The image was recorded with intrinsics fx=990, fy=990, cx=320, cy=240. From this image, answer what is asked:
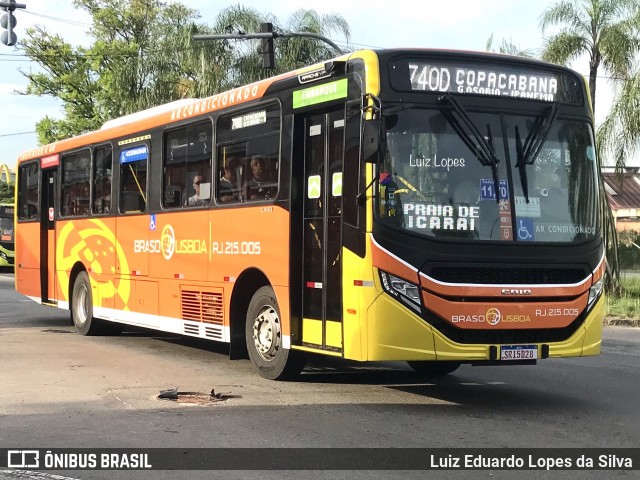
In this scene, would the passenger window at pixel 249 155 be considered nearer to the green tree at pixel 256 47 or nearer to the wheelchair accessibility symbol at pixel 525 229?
the wheelchair accessibility symbol at pixel 525 229

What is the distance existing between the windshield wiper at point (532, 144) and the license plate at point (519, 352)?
4.50 ft

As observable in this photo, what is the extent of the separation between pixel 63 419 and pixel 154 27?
29.8 meters

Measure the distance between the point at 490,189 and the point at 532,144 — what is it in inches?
26.0

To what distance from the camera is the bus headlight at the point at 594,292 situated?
9.59 metres

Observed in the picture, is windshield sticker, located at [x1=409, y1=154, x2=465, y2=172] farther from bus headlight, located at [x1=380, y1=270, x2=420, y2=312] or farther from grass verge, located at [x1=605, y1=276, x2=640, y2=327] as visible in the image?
grass verge, located at [x1=605, y1=276, x2=640, y2=327]

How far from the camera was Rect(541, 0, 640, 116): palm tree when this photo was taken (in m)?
24.2

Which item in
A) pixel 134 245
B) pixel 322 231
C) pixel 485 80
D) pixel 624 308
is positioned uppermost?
pixel 485 80

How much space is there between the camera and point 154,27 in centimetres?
3644

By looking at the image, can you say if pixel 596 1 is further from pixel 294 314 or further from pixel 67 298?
pixel 294 314

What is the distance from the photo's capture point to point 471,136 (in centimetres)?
920

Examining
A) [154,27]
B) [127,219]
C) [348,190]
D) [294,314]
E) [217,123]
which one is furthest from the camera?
[154,27]

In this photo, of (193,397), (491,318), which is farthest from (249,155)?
(491,318)

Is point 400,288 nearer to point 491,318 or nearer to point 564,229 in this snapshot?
point 491,318

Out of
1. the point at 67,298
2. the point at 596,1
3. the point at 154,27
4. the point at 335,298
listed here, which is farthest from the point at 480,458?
the point at 154,27
